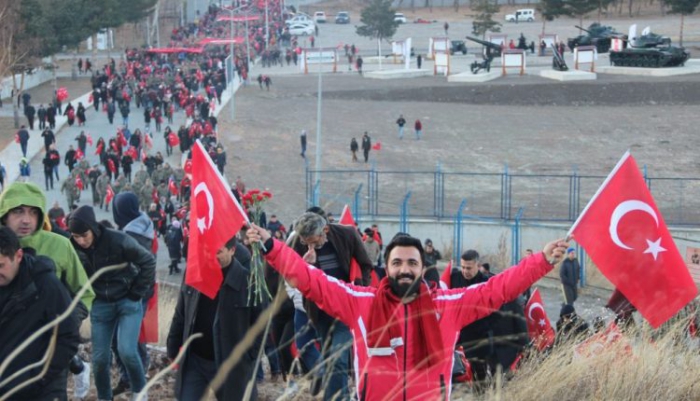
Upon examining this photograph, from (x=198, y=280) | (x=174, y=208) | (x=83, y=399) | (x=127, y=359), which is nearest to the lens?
(x=198, y=280)

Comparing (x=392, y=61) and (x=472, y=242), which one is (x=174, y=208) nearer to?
(x=472, y=242)

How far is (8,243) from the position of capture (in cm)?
495

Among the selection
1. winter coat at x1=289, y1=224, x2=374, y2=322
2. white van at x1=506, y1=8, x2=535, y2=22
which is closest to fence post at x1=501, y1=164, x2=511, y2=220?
winter coat at x1=289, y1=224, x2=374, y2=322

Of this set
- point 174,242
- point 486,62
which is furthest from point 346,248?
point 486,62

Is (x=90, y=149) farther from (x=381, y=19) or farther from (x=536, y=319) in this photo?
(x=381, y=19)

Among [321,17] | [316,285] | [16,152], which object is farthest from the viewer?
[321,17]

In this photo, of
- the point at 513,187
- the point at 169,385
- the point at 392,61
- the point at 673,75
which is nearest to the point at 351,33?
the point at 392,61

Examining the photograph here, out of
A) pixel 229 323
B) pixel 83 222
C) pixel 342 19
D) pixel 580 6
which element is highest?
pixel 83 222

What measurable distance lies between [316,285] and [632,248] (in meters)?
1.65

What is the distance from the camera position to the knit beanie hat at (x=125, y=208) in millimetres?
7449

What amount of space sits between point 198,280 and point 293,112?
4164 centimetres

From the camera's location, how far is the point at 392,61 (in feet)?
230

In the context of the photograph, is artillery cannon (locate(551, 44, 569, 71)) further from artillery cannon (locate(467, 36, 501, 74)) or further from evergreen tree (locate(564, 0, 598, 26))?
evergreen tree (locate(564, 0, 598, 26))

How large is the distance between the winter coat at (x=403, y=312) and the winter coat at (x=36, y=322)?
0.90 metres
